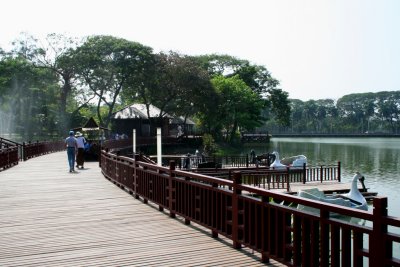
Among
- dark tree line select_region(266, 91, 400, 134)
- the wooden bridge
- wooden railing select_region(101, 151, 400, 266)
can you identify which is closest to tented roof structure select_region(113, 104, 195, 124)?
the wooden bridge

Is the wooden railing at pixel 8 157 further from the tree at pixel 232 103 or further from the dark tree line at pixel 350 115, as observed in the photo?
the dark tree line at pixel 350 115

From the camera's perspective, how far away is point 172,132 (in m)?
68.6

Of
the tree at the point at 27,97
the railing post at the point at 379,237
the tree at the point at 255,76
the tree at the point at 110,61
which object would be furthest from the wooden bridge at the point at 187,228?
the tree at the point at 255,76

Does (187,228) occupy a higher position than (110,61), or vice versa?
(110,61)

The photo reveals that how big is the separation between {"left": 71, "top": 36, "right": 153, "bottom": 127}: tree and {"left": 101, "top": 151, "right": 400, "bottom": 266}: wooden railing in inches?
1743

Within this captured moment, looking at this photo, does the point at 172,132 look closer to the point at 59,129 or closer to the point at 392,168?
the point at 59,129

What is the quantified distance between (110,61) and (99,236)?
4709 cm

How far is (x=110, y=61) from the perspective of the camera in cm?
5256

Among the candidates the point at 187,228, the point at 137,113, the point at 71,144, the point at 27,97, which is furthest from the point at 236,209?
the point at 27,97

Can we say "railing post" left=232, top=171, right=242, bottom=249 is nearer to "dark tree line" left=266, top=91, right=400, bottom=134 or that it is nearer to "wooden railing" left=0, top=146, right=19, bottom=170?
"wooden railing" left=0, top=146, right=19, bottom=170

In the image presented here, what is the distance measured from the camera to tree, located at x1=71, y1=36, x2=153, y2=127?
52.0m

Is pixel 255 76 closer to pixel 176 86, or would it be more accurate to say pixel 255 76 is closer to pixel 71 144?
pixel 176 86

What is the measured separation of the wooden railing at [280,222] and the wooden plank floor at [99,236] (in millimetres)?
324

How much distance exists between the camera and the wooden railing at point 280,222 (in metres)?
4.09
